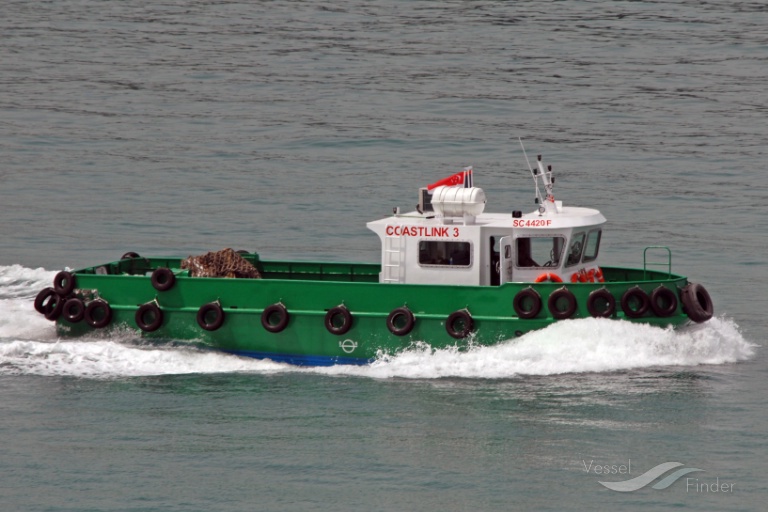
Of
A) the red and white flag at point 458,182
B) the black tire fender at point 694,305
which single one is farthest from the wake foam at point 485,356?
the red and white flag at point 458,182

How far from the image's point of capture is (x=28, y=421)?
17.5m

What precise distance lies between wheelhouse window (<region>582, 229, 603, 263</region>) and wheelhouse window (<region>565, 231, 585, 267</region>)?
142mm

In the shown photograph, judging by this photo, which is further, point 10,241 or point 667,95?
point 667,95

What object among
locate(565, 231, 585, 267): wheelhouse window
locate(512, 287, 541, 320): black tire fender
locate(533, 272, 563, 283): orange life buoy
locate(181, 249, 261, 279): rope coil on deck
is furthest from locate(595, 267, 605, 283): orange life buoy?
locate(181, 249, 261, 279): rope coil on deck

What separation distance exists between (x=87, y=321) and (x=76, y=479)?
5.19 metres

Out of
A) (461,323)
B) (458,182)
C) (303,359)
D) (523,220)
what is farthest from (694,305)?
(303,359)

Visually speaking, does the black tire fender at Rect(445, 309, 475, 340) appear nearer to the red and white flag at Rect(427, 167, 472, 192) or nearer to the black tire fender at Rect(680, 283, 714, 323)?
the red and white flag at Rect(427, 167, 472, 192)

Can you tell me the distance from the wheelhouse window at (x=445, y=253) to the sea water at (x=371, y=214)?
4.58 feet

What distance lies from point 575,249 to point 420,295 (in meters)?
2.49

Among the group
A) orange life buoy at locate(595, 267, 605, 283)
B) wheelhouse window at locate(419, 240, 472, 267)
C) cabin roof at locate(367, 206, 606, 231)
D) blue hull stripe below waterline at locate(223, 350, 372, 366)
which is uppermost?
cabin roof at locate(367, 206, 606, 231)

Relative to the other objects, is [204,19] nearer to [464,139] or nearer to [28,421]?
[464,139]

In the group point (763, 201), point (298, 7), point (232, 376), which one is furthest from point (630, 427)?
point (298, 7)

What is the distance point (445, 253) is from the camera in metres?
19.7

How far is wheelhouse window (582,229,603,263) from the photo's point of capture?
20.0 metres
